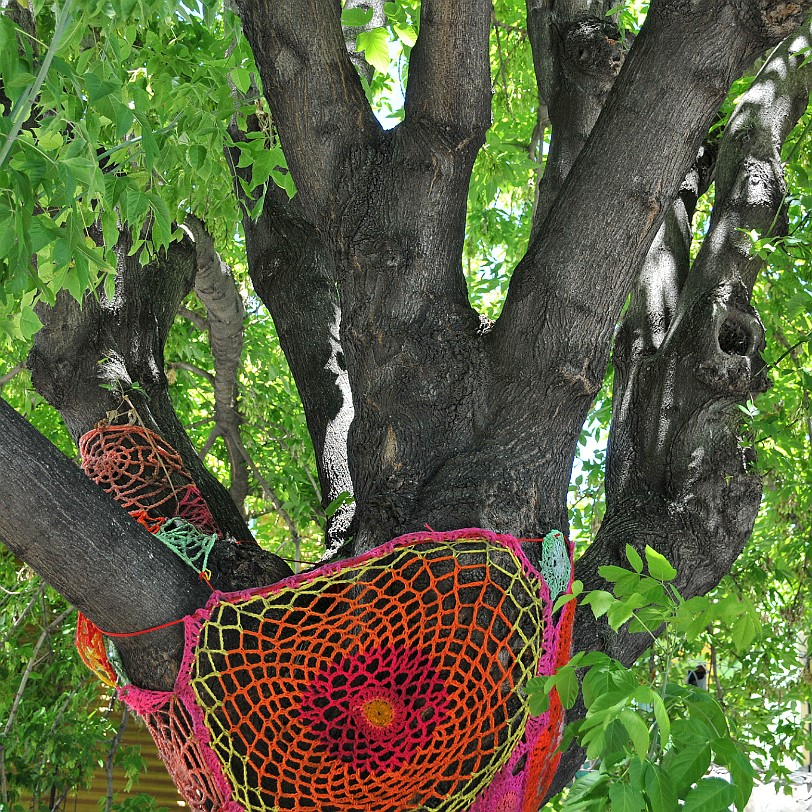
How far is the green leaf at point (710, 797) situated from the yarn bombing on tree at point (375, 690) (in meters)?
0.48

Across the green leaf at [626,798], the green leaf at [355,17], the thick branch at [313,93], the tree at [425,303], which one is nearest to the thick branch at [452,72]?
the tree at [425,303]

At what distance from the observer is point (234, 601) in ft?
6.40

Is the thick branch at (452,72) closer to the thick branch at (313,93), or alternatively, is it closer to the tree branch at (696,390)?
the thick branch at (313,93)

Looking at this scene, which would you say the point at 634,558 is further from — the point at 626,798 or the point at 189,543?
the point at 189,543

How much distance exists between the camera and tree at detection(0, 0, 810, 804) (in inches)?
74.3

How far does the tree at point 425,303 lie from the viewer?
74.3 inches

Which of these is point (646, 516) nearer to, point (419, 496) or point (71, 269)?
point (419, 496)

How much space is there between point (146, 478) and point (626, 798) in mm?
1529

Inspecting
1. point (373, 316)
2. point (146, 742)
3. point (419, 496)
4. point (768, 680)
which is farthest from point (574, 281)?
point (146, 742)

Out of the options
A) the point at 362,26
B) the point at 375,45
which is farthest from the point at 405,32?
the point at 362,26

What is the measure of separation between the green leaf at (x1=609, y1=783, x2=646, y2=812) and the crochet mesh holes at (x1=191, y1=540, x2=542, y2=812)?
49cm

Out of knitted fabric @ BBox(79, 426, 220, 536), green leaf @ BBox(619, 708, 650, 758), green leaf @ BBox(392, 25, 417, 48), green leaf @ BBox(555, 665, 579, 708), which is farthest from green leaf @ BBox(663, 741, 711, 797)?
green leaf @ BBox(392, 25, 417, 48)

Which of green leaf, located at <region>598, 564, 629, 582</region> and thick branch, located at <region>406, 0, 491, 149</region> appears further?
thick branch, located at <region>406, 0, 491, 149</region>

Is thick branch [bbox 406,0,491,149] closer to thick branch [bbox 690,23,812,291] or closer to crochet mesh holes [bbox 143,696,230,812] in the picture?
thick branch [bbox 690,23,812,291]
